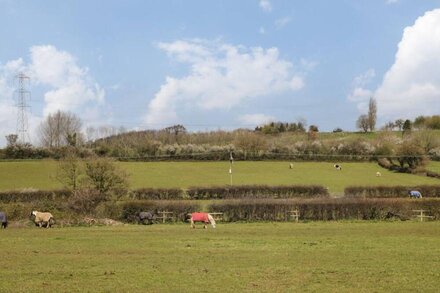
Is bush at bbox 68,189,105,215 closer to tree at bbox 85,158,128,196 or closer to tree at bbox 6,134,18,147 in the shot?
tree at bbox 85,158,128,196

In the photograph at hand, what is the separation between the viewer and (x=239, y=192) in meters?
66.8

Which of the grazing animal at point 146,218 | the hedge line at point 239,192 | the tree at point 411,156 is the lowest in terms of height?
the grazing animal at point 146,218

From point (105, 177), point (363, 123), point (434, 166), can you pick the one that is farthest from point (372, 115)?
point (105, 177)

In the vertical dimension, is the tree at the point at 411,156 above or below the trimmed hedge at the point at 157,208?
above

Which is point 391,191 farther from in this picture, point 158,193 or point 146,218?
point 146,218

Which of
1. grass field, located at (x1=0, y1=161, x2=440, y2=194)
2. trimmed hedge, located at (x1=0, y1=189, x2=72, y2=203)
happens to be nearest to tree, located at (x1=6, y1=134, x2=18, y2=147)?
grass field, located at (x1=0, y1=161, x2=440, y2=194)

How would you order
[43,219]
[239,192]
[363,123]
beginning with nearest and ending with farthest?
[43,219]
[239,192]
[363,123]

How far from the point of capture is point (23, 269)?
16.9 m

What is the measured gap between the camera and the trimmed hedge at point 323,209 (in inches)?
1801

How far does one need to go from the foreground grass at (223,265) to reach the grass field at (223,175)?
52217 mm

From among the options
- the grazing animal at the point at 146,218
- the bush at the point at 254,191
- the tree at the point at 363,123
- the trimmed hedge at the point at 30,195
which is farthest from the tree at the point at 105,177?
the tree at the point at 363,123

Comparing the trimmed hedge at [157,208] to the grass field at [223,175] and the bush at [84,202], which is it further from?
the grass field at [223,175]

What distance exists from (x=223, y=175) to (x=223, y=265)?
74494mm

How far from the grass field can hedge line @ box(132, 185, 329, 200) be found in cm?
851
